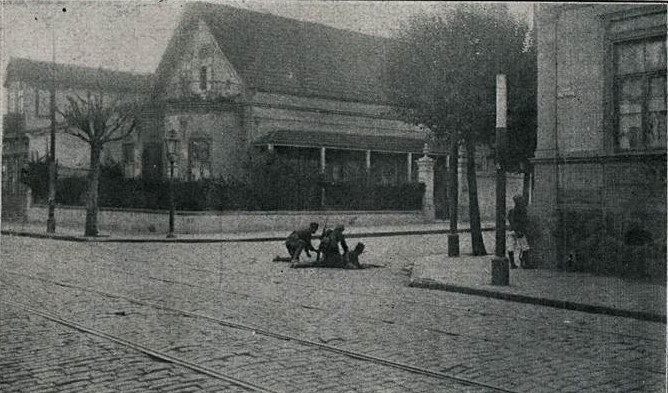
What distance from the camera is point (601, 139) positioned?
12.1m

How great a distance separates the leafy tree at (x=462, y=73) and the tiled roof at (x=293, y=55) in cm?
1457

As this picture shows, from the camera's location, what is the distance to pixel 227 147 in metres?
31.3

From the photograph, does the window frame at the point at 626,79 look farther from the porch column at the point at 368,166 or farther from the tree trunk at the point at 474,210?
the porch column at the point at 368,166

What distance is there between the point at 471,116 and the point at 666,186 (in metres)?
5.16

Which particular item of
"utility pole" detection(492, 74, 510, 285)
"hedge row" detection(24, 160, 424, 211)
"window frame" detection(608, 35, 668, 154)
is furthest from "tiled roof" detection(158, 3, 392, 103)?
"utility pole" detection(492, 74, 510, 285)

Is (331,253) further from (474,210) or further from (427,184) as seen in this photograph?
(427,184)

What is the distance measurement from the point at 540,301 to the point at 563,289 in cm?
92

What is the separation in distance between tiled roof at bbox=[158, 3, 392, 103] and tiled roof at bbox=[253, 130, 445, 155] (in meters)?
2.05

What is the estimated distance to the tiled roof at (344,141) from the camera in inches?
1220

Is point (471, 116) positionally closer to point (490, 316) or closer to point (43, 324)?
point (490, 316)

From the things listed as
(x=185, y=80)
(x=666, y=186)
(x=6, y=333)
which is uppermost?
(x=185, y=80)

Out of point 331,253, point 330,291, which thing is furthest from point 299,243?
point 330,291

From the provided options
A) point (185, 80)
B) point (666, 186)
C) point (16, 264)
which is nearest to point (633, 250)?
point (666, 186)

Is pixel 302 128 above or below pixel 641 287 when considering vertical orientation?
above
